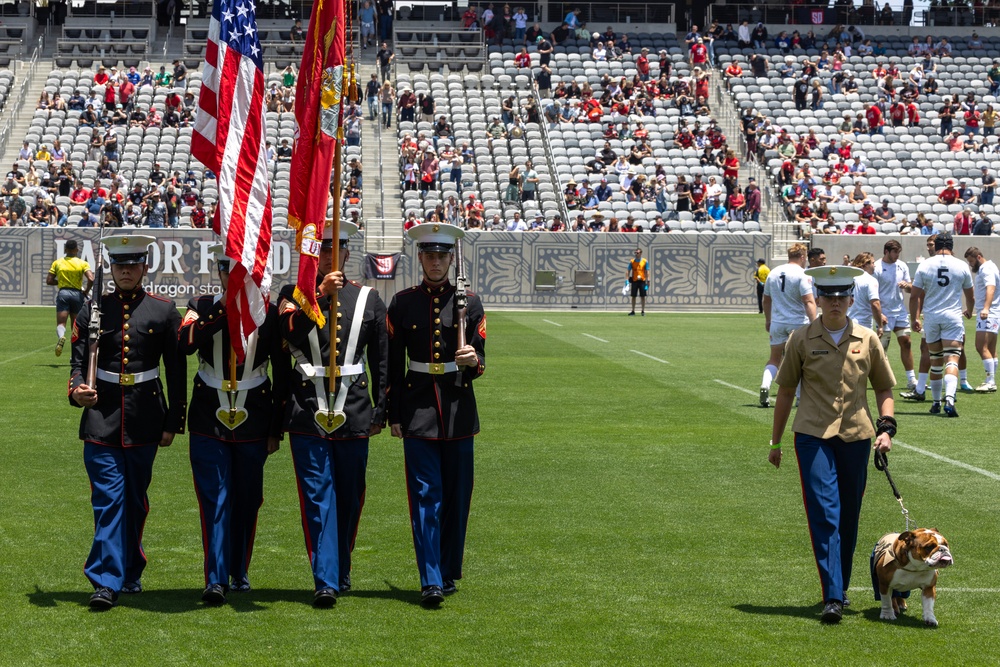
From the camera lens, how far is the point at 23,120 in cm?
4697

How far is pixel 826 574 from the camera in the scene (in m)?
7.33

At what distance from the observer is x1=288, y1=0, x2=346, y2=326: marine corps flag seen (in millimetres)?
8023

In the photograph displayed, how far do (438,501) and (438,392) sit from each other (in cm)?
63

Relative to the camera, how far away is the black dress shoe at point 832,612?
7238mm

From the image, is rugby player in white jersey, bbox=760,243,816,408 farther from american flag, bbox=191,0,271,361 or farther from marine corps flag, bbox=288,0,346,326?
american flag, bbox=191,0,271,361

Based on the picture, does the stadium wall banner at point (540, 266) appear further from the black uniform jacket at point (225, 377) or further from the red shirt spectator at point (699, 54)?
the black uniform jacket at point (225, 377)

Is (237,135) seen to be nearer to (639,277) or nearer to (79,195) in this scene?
(639,277)

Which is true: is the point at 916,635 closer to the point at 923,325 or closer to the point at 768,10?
the point at 923,325

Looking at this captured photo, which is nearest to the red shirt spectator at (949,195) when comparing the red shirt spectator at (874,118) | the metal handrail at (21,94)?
the red shirt spectator at (874,118)

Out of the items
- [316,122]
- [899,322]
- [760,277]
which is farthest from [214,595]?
[760,277]

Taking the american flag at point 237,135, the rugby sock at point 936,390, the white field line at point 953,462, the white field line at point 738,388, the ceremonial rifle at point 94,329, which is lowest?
the white field line at point 738,388

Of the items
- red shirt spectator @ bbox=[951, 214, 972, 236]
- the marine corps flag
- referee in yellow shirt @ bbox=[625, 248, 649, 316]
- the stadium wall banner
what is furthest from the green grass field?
red shirt spectator @ bbox=[951, 214, 972, 236]

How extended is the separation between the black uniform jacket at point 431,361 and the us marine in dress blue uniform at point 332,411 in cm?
12

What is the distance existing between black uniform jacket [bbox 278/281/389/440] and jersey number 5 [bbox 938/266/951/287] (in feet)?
35.8
